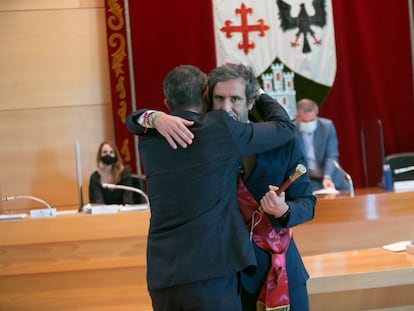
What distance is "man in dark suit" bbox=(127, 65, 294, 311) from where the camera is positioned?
5.13 ft

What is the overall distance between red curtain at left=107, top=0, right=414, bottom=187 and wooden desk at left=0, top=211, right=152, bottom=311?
87.1 inches

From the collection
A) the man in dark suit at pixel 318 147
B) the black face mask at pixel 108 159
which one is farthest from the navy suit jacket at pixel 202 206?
the man in dark suit at pixel 318 147

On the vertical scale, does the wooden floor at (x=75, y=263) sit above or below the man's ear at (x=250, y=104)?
below

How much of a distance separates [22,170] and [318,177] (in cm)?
261

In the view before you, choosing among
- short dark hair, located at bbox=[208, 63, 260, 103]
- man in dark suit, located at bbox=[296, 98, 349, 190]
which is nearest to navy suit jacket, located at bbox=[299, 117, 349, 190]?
man in dark suit, located at bbox=[296, 98, 349, 190]

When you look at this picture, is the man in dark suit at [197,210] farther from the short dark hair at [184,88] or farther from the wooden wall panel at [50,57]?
the wooden wall panel at [50,57]

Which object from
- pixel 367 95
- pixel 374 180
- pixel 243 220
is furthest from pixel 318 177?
pixel 243 220

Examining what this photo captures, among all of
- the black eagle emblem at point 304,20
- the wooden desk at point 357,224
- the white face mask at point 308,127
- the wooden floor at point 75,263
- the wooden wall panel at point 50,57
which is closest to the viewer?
the wooden floor at point 75,263

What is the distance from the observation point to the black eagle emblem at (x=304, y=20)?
568 centimetres

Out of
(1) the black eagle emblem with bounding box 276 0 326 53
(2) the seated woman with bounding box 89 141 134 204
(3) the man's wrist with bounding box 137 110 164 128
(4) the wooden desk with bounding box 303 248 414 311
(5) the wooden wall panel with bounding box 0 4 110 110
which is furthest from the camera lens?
(1) the black eagle emblem with bounding box 276 0 326 53

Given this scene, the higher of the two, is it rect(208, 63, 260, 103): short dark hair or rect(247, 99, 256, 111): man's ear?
rect(208, 63, 260, 103): short dark hair

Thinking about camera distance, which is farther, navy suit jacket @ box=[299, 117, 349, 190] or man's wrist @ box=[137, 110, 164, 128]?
navy suit jacket @ box=[299, 117, 349, 190]

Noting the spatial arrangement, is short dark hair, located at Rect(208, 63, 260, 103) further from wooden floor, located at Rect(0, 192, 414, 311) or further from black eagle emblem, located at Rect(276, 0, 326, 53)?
black eagle emblem, located at Rect(276, 0, 326, 53)

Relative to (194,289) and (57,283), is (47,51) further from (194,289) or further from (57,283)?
(194,289)
